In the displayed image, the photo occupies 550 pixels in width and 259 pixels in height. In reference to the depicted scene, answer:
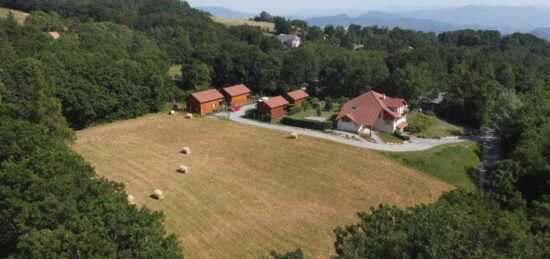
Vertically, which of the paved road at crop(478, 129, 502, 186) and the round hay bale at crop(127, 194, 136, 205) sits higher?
the round hay bale at crop(127, 194, 136, 205)

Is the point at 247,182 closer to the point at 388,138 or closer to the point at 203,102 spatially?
the point at 388,138

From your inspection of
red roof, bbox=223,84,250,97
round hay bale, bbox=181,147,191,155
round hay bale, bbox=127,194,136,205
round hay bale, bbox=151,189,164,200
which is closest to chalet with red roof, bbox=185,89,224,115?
red roof, bbox=223,84,250,97

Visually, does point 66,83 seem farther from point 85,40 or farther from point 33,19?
point 33,19

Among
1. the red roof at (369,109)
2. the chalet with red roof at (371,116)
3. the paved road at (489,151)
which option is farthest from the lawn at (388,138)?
the paved road at (489,151)

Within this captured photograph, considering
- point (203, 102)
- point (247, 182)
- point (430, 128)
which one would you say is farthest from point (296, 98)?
point (247, 182)

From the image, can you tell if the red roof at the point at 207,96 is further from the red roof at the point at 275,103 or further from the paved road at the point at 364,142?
the red roof at the point at 275,103

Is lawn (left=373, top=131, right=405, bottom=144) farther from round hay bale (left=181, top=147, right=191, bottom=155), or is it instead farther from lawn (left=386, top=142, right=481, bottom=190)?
round hay bale (left=181, top=147, right=191, bottom=155)

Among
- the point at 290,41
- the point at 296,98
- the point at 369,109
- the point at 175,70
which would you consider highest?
the point at 290,41
